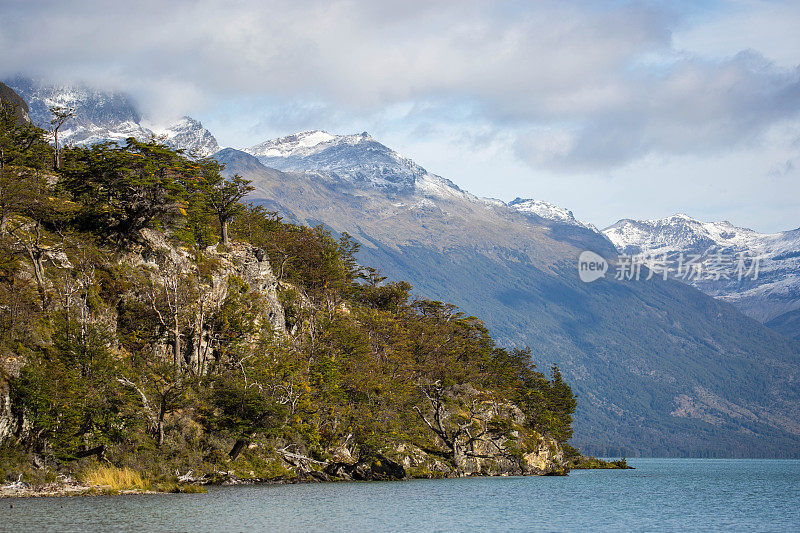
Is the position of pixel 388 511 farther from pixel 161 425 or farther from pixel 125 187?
pixel 125 187

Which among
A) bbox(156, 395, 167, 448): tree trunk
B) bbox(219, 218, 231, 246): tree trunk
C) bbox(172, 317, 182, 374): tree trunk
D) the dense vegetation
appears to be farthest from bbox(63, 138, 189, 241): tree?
bbox(156, 395, 167, 448): tree trunk

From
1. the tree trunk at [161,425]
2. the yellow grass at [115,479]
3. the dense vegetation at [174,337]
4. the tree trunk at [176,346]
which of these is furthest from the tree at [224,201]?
the yellow grass at [115,479]

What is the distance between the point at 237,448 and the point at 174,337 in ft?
46.7

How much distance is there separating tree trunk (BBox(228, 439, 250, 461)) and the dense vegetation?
24cm

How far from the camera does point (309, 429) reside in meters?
85.7

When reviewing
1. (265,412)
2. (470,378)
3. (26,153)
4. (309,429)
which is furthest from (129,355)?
(470,378)

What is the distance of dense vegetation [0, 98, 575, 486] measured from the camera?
63719 millimetres

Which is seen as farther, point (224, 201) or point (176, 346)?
point (224, 201)

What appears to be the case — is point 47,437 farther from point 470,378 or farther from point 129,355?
point 470,378

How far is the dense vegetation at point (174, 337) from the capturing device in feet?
209

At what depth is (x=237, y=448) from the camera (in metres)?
77.4

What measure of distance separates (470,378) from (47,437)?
77795mm

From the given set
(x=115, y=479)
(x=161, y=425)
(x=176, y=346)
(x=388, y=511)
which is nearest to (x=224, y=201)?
(x=176, y=346)

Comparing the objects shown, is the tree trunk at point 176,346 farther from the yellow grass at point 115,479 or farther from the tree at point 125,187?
the yellow grass at point 115,479
